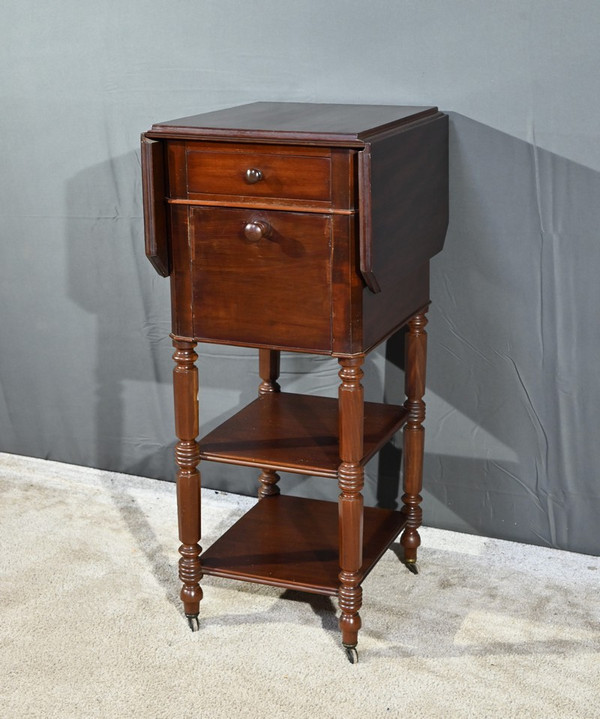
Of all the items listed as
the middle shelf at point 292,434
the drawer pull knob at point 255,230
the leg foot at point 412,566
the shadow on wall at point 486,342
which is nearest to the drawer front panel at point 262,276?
the drawer pull knob at point 255,230

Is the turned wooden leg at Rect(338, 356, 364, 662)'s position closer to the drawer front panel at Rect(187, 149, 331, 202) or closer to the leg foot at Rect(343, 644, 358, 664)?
the leg foot at Rect(343, 644, 358, 664)

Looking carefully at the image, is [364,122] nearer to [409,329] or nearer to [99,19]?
[409,329]

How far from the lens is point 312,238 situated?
2016 mm

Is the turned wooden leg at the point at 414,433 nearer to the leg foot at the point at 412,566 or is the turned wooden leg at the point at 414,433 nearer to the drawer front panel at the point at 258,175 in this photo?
the leg foot at the point at 412,566

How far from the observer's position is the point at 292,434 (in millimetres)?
2352

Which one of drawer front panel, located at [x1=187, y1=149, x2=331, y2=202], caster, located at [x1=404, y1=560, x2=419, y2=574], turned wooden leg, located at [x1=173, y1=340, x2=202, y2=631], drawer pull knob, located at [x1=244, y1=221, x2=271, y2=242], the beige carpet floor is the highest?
drawer front panel, located at [x1=187, y1=149, x2=331, y2=202]

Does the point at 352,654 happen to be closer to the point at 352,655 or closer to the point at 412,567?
the point at 352,655

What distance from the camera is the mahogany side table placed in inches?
78.4

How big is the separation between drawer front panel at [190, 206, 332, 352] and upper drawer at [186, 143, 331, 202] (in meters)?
0.04

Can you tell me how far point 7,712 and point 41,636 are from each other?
26 centimetres

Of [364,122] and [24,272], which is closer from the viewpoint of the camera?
[364,122]

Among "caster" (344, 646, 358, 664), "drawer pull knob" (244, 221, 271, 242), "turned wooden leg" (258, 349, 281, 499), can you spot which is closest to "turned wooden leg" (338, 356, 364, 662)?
"caster" (344, 646, 358, 664)

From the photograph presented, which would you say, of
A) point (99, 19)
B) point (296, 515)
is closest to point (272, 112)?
point (99, 19)

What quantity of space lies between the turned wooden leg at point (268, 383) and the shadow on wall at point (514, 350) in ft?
0.94
